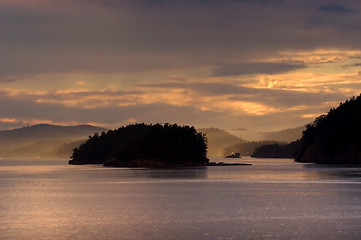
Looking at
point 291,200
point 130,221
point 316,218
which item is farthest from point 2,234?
point 291,200

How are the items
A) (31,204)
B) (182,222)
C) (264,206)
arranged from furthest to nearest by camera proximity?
(31,204), (264,206), (182,222)

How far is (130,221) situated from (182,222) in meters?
4.50

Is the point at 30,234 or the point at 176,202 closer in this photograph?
the point at 30,234

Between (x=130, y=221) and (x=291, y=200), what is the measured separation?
2866 centimetres

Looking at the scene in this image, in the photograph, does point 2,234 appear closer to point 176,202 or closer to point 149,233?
point 149,233

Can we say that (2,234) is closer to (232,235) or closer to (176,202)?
(232,235)

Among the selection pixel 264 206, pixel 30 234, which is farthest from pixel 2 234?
pixel 264 206

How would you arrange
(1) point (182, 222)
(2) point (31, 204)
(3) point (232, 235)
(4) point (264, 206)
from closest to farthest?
1. (3) point (232, 235)
2. (1) point (182, 222)
3. (4) point (264, 206)
4. (2) point (31, 204)

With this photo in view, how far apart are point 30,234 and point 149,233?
855cm

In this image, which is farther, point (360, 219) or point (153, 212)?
point (153, 212)

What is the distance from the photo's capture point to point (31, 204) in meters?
75.2

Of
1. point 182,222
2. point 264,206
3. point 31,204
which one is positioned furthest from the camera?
point 31,204

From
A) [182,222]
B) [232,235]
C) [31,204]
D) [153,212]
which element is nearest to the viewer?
[232,235]

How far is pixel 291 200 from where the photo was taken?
77750 millimetres
